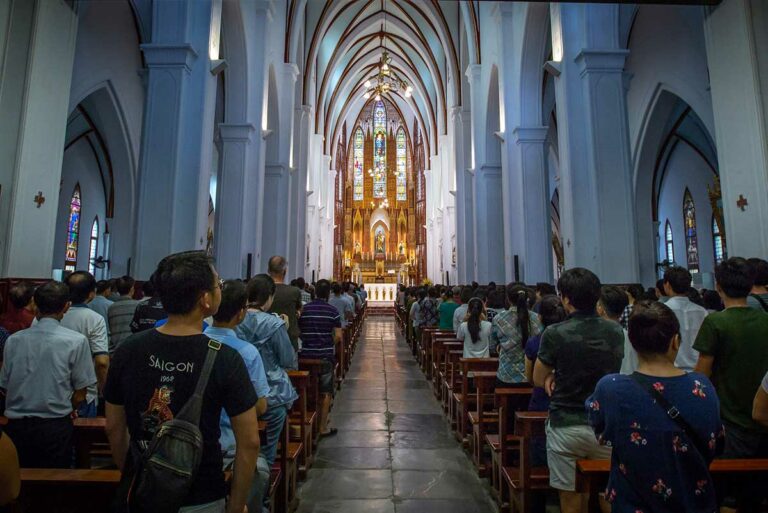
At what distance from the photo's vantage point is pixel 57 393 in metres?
2.32

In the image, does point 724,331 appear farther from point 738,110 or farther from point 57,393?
point 738,110

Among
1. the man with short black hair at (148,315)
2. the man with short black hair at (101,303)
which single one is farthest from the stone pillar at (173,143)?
the man with short black hair at (148,315)

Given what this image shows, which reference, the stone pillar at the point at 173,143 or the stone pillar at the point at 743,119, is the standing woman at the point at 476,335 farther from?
the stone pillar at the point at 173,143

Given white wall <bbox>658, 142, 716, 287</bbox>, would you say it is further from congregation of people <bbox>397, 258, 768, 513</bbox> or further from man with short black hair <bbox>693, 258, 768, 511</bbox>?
man with short black hair <bbox>693, 258, 768, 511</bbox>

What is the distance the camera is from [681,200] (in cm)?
1722

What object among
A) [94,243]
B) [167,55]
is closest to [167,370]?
[167,55]

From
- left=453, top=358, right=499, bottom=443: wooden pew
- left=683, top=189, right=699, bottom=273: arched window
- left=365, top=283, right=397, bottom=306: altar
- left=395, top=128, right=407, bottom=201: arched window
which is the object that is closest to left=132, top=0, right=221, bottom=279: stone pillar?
left=453, top=358, right=499, bottom=443: wooden pew

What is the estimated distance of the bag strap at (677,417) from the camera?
1410mm

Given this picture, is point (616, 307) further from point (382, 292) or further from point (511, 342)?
A: point (382, 292)

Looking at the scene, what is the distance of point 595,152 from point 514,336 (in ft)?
14.3

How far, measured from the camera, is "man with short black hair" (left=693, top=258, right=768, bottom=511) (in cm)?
226

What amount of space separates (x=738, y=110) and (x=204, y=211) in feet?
22.1

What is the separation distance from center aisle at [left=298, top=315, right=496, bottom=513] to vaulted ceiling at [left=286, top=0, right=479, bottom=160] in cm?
1169

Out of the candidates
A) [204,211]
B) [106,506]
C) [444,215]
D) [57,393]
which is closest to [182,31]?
[204,211]
